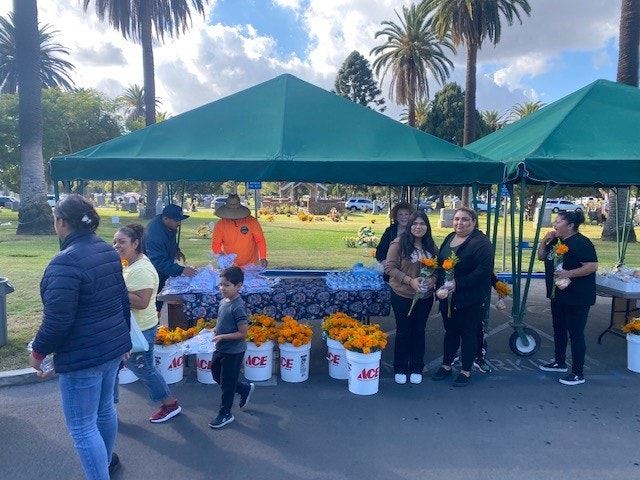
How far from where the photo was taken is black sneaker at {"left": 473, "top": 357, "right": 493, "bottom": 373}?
17.9 ft

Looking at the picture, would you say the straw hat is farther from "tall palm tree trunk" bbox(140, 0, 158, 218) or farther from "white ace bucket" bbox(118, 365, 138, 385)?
"tall palm tree trunk" bbox(140, 0, 158, 218)

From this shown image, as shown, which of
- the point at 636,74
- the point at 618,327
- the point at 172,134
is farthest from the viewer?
the point at 636,74

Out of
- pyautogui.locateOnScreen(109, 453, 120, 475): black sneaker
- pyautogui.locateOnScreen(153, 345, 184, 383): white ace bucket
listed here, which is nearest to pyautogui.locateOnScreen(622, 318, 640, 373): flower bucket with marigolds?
pyautogui.locateOnScreen(153, 345, 184, 383): white ace bucket

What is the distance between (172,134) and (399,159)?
268 cm

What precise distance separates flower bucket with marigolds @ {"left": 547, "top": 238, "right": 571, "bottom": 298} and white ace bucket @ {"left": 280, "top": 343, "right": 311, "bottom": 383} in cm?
260

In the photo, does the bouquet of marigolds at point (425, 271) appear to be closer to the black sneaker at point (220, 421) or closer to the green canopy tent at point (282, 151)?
the green canopy tent at point (282, 151)

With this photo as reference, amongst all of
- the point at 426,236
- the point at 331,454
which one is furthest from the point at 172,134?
the point at 331,454

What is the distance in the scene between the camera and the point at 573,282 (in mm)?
5047

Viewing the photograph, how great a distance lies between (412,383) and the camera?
5.11 meters

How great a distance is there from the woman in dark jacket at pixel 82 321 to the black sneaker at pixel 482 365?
3933 mm

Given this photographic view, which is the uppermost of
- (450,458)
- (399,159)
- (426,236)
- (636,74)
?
(636,74)

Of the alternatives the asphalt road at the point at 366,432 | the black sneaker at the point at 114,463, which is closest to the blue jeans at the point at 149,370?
the asphalt road at the point at 366,432

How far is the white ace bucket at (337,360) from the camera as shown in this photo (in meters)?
5.07

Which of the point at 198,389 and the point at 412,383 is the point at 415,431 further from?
the point at 198,389
